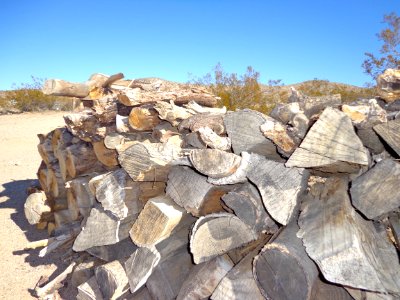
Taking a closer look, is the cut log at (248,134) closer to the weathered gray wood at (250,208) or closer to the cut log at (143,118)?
the weathered gray wood at (250,208)

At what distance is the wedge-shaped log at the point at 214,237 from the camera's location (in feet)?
6.80

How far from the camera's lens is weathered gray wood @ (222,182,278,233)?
2.03 metres

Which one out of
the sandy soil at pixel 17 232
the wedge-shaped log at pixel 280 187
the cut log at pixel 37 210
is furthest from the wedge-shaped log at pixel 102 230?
the cut log at pixel 37 210

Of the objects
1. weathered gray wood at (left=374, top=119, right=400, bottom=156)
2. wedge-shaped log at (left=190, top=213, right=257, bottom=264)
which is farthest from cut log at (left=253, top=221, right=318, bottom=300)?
weathered gray wood at (left=374, top=119, right=400, bottom=156)

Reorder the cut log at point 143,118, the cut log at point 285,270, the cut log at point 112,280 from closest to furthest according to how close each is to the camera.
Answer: the cut log at point 285,270
the cut log at point 112,280
the cut log at point 143,118

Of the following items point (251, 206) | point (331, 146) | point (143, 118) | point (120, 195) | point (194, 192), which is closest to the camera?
point (331, 146)

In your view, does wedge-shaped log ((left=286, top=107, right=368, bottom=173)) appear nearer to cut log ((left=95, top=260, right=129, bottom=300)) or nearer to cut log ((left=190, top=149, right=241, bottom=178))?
cut log ((left=190, top=149, right=241, bottom=178))

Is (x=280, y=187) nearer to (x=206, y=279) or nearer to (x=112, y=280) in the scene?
(x=206, y=279)

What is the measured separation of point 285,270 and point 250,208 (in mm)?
430

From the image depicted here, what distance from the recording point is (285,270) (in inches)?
69.3

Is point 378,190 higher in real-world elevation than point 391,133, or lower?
lower

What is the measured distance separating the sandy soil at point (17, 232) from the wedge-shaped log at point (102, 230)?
3.43 feet

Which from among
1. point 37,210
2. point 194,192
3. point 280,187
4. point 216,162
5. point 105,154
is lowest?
point 37,210

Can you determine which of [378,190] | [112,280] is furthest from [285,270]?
[112,280]
